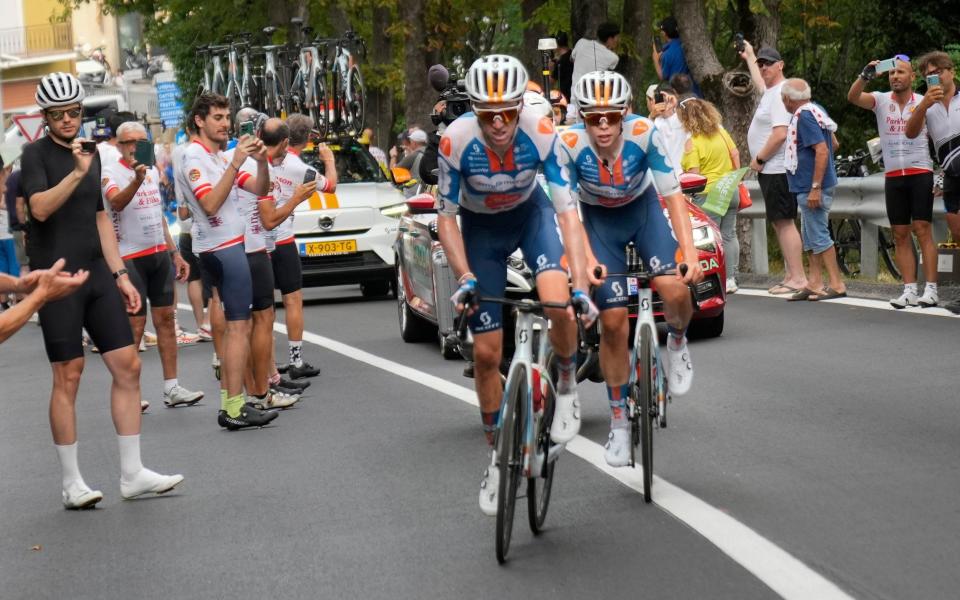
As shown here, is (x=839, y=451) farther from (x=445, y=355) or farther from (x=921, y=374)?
(x=445, y=355)

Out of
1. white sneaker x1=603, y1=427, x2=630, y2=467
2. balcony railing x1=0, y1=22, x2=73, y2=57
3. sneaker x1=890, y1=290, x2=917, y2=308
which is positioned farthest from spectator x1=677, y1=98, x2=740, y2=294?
balcony railing x1=0, y1=22, x2=73, y2=57

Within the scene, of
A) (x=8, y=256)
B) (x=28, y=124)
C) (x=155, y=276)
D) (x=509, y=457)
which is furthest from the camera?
(x=28, y=124)

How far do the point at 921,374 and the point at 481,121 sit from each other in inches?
183

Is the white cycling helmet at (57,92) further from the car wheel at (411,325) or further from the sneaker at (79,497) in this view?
the car wheel at (411,325)

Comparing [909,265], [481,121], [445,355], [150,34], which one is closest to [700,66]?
[909,265]

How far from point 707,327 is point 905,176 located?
2.40 metres

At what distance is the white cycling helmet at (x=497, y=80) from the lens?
23.7ft

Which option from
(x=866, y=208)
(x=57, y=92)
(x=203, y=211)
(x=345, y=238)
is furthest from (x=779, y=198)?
(x=57, y=92)

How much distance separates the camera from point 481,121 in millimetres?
7414

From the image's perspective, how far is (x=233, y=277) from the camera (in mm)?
10773

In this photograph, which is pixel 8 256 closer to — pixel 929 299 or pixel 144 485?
pixel 929 299

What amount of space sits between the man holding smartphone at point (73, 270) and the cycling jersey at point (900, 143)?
8.01 meters

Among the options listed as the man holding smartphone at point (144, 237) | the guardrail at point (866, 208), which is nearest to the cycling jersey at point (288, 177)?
the man holding smartphone at point (144, 237)

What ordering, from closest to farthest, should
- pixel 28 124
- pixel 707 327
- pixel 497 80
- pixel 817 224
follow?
pixel 497 80 → pixel 707 327 → pixel 817 224 → pixel 28 124
